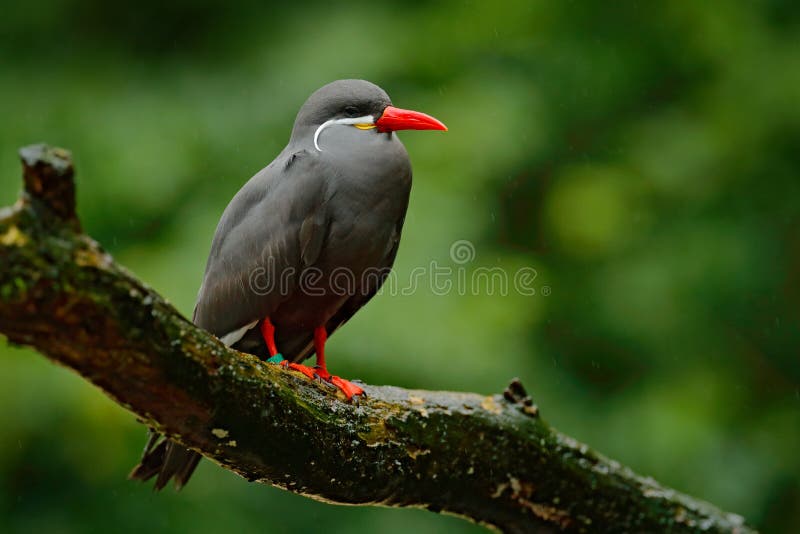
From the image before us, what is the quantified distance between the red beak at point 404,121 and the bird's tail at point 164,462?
1.31m

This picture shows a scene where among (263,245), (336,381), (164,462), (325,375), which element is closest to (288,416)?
(336,381)

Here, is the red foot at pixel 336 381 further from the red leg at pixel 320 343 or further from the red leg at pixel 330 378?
the red leg at pixel 320 343

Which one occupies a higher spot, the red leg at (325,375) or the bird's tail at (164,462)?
the red leg at (325,375)

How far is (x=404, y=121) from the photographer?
343cm

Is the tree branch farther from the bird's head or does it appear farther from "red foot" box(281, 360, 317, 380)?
the bird's head

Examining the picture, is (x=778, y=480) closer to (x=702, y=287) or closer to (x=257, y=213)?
(x=702, y=287)

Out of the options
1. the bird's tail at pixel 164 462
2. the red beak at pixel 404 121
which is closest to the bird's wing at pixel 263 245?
the red beak at pixel 404 121

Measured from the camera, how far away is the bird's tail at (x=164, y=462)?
10.8 feet

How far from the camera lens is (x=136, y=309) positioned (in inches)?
83.6

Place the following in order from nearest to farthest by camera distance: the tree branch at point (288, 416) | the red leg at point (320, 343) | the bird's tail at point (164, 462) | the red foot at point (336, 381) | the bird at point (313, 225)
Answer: the tree branch at point (288, 416), the red foot at point (336, 381), the bird's tail at point (164, 462), the bird at point (313, 225), the red leg at point (320, 343)

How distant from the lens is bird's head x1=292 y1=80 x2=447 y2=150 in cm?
346

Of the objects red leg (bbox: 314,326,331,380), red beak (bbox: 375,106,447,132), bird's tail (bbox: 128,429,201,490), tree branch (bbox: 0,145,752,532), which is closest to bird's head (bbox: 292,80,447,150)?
red beak (bbox: 375,106,447,132)

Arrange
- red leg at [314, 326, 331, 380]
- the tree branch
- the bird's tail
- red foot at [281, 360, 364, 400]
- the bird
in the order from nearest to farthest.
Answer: the tree branch < red foot at [281, 360, 364, 400] < the bird's tail < the bird < red leg at [314, 326, 331, 380]

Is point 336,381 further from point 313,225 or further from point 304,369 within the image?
point 313,225
